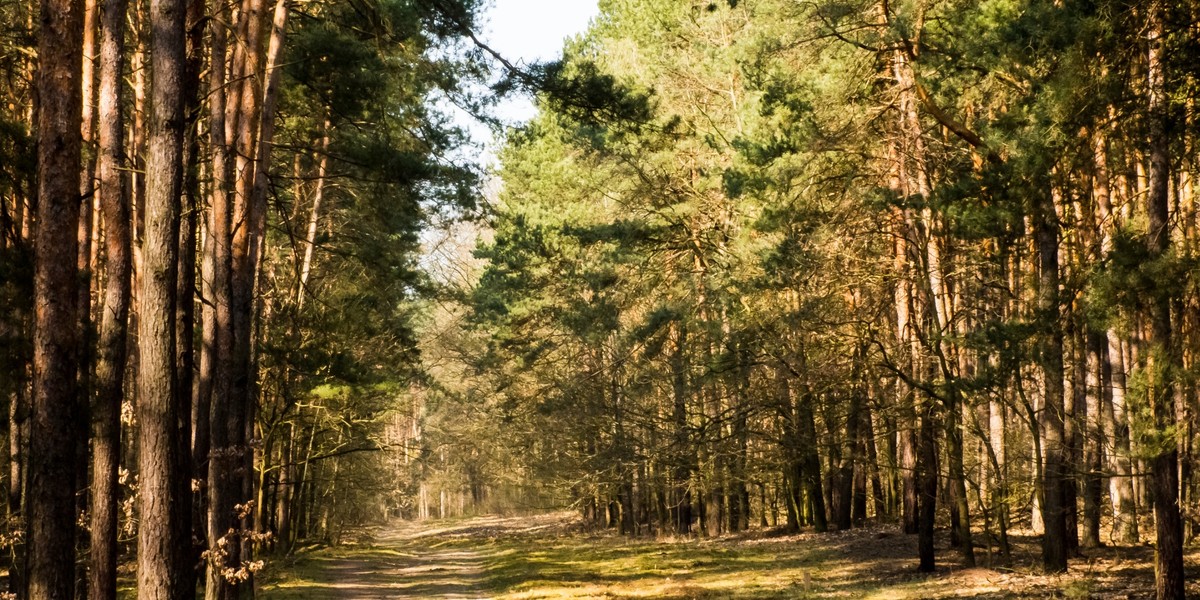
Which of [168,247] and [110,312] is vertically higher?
[168,247]

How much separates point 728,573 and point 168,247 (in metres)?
13.5

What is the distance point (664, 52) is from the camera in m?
27.6

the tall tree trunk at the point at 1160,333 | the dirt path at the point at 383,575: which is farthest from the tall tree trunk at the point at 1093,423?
the dirt path at the point at 383,575

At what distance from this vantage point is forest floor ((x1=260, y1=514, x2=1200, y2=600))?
14.6 m

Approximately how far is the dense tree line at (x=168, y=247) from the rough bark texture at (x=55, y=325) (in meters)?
Answer: 0.02

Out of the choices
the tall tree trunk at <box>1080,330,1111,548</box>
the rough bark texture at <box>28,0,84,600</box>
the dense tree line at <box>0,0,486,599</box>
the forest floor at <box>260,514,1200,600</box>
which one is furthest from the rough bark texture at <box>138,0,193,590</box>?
the tall tree trunk at <box>1080,330,1111,548</box>

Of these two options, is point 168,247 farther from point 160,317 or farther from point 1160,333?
point 1160,333

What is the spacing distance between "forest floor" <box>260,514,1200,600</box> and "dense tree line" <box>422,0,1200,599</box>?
86 centimetres

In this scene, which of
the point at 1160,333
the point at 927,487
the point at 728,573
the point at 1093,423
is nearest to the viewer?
the point at 1160,333

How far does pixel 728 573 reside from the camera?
64.3 feet

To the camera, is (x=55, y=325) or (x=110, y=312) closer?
(x=110, y=312)

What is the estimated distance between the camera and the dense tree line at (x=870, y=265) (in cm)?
1105

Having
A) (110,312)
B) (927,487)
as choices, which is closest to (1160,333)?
(927,487)

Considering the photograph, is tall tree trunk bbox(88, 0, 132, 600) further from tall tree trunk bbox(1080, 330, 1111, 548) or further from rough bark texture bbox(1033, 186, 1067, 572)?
tall tree trunk bbox(1080, 330, 1111, 548)
